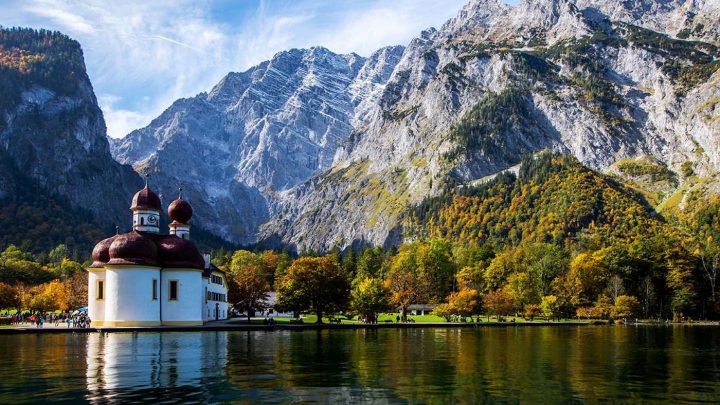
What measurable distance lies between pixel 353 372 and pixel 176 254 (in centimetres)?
6079

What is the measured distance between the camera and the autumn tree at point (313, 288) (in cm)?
10144

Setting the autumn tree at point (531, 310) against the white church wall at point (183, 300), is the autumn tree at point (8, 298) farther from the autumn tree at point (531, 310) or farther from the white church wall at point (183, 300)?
the autumn tree at point (531, 310)

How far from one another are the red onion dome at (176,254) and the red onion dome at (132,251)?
8.63 ft

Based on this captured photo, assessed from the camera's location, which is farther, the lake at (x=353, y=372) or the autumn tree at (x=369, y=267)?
the autumn tree at (x=369, y=267)

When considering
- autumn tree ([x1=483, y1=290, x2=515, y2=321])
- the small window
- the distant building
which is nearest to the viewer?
the small window

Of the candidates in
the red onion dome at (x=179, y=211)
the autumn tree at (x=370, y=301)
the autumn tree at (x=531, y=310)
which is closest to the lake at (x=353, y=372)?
the autumn tree at (x=370, y=301)

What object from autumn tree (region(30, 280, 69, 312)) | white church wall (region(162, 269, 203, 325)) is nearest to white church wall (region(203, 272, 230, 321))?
white church wall (region(162, 269, 203, 325))

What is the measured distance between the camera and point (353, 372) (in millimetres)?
39406

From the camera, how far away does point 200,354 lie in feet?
166

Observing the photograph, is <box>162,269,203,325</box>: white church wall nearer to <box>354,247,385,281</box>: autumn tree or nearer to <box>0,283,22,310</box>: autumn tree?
<box>0,283,22,310</box>: autumn tree

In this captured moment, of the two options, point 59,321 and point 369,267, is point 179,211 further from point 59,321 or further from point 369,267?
point 369,267

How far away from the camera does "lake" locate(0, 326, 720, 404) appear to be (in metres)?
30.5

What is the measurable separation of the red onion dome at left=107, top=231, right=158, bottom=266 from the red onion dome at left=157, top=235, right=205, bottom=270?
263 centimetres

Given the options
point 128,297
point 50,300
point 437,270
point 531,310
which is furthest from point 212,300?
point 437,270
